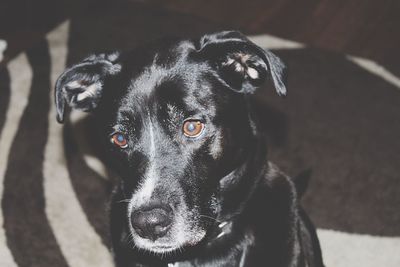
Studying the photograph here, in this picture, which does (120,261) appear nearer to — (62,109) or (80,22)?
(62,109)

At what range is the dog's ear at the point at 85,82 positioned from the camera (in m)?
2.72

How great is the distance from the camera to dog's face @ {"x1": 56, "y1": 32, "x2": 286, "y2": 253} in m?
2.51

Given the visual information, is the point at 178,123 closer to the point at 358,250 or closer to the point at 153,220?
the point at 153,220

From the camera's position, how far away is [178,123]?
2.53 metres

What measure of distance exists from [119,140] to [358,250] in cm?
162

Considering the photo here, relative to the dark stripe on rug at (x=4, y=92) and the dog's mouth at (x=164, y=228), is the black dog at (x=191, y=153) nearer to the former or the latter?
the dog's mouth at (x=164, y=228)

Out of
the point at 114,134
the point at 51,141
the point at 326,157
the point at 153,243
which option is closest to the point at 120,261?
the point at 153,243

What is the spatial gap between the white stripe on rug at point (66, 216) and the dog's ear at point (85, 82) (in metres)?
0.91

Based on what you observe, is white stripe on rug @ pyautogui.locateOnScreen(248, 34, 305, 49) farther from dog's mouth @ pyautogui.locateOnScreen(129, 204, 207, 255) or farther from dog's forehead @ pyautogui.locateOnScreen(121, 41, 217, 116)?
dog's mouth @ pyautogui.locateOnScreen(129, 204, 207, 255)

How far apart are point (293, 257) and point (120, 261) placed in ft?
2.71

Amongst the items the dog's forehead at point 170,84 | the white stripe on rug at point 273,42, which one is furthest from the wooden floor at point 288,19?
the dog's forehead at point 170,84

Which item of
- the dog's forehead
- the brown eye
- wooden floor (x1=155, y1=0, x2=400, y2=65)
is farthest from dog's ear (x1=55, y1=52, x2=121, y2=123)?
wooden floor (x1=155, y1=0, x2=400, y2=65)

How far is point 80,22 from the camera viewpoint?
16.6ft

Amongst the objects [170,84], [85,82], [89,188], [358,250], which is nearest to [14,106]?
[89,188]
